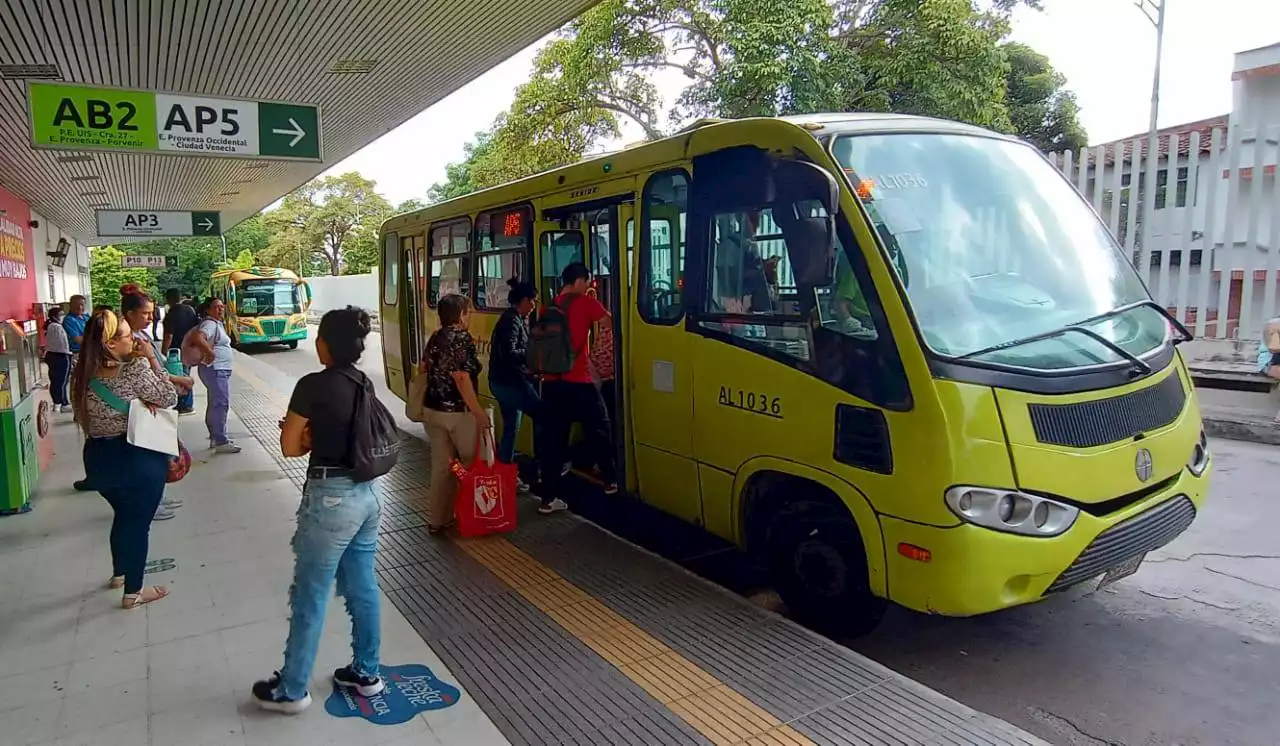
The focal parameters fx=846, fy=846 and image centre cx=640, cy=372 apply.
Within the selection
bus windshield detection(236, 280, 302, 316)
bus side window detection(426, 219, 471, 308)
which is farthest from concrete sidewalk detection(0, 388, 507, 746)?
bus windshield detection(236, 280, 302, 316)

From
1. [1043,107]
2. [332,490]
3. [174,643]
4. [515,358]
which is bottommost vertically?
[174,643]

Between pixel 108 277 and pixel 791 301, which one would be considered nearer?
pixel 791 301

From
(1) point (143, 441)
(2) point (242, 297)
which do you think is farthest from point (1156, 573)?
(2) point (242, 297)

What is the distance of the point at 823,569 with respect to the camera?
439cm

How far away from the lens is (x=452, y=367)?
564cm

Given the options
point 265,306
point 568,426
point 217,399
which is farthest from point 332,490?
point 265,306

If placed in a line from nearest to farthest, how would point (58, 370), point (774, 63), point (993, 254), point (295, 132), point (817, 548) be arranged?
point (993, 254), point (817, 548), point (295, 132), point (58, 370), point (774, 63)

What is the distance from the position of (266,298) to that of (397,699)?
84.9ft

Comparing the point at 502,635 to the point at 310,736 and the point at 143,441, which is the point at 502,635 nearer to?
the point at 310,736

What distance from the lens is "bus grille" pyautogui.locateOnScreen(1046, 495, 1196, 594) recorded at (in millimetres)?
3758

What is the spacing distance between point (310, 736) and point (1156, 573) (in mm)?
5132

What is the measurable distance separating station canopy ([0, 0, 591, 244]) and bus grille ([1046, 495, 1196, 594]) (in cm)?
645

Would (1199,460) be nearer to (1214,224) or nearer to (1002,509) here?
(1002,509)

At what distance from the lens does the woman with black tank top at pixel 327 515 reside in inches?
132
